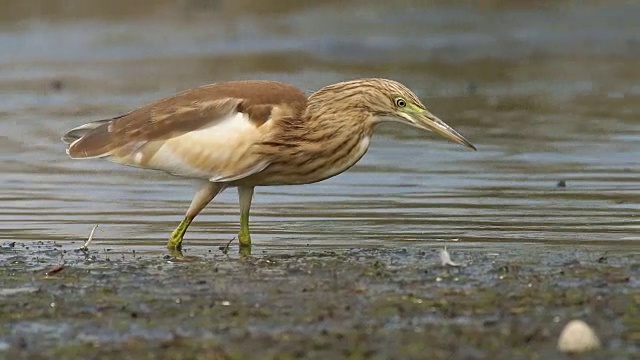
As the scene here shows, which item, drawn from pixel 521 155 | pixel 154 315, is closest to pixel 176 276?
pixel 154 315

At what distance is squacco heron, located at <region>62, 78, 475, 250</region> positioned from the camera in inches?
359

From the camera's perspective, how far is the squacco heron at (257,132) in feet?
29.9

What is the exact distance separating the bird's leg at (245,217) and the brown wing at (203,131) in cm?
35

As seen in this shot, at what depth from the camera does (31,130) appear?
52.6 ft

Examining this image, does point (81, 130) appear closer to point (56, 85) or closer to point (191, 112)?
point (191, 112)

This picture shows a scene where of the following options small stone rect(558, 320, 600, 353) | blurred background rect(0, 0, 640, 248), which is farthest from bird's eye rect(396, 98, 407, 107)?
small stone rect(558, 320, 600, 353)

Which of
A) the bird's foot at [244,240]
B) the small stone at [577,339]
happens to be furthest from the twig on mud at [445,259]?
the small stone at [577,339]

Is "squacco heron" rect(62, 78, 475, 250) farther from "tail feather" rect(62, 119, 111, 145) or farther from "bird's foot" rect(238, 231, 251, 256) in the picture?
"tail feather" rect(62, 119, 111, 145)

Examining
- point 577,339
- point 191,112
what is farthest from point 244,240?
point 577,339

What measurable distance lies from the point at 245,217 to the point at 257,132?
2.04ft

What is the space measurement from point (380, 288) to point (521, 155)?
254 inches

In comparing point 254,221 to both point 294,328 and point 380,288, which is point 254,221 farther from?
point 294,328

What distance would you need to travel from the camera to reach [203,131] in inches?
365

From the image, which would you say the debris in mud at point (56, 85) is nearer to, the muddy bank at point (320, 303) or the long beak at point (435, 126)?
the muddy bank at point (320, 303)
